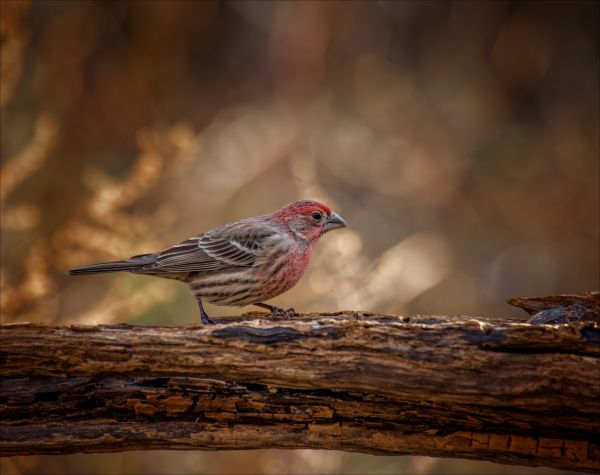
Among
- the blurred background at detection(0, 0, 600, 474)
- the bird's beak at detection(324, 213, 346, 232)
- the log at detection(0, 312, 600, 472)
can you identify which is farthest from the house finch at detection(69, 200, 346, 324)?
the log at detection(0, 312, 600, 472)

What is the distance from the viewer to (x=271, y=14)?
323 inches

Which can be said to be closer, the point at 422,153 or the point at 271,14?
the point at 422,153

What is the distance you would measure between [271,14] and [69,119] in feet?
8.95

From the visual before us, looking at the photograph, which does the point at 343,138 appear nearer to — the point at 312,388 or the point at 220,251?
the point at 220,251

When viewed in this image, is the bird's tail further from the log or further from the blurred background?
the log

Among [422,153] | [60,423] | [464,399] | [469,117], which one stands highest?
[469,117]

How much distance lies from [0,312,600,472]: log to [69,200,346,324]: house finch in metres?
1.55

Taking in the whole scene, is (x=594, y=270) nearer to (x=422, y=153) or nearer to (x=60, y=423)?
(x=422, y=153)

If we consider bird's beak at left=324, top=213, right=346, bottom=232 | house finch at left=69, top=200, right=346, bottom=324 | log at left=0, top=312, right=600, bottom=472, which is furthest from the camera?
bird's beak at left=324, top=213, right=346, bottom=232

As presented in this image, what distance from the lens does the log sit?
8.64 ft

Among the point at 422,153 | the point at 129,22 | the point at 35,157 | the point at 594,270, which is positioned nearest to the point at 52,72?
the point at 129,22

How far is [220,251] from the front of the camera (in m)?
4.69

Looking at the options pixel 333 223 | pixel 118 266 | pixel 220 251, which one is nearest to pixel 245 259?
pixel 220 251

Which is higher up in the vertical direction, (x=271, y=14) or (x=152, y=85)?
(x=271, y=14)
